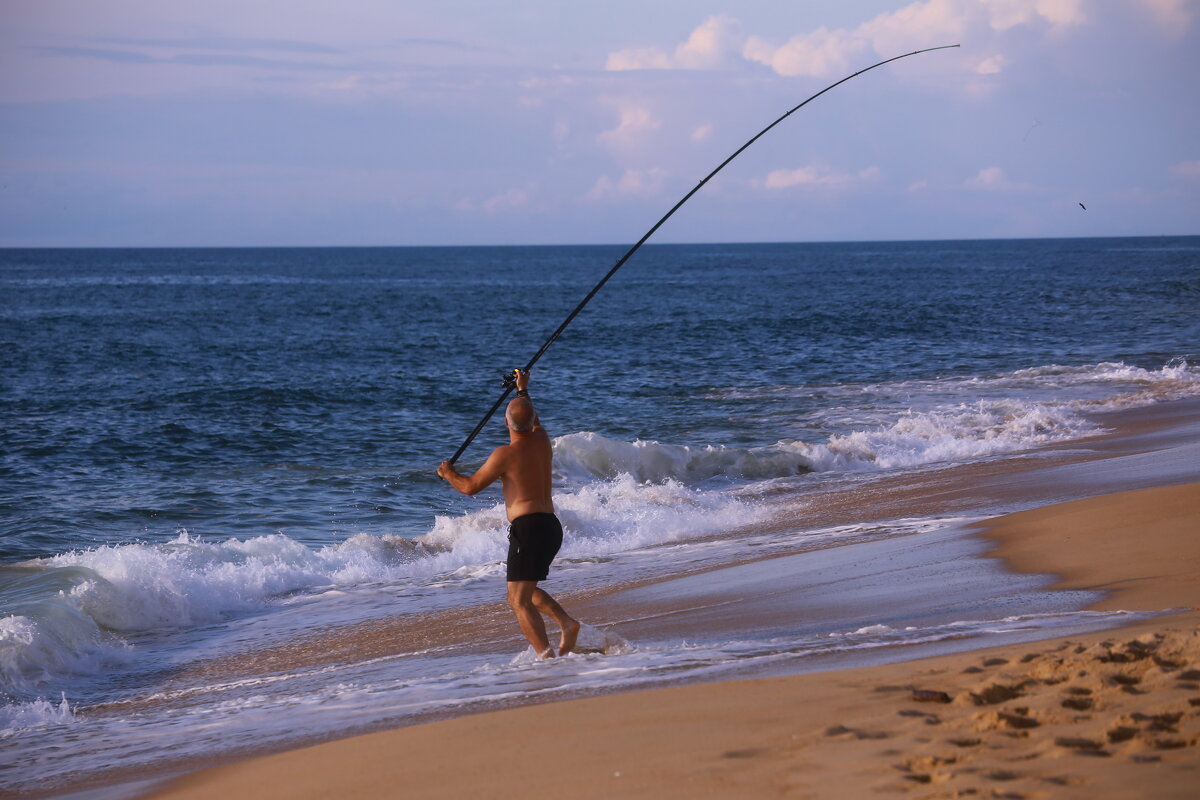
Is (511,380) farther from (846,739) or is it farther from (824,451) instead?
(824,451)

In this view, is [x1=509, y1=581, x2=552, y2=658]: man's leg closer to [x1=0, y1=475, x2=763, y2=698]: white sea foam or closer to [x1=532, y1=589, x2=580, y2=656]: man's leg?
[x1=532, y1=589, x2=580, y2=656]: man's leg

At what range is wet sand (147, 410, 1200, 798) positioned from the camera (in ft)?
9.40

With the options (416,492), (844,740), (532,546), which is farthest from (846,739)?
(416,492)

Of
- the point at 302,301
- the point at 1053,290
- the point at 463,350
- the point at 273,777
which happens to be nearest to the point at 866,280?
the point at 1053,290

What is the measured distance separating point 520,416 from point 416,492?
6961 millimetres

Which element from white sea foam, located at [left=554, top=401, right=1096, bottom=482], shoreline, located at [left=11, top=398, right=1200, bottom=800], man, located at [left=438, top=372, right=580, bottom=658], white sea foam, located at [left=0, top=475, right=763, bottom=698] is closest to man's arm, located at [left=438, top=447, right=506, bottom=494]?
man, located at [left=438, top=372, right=580, bottom=658]

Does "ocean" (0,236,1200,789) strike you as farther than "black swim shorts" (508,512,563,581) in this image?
No

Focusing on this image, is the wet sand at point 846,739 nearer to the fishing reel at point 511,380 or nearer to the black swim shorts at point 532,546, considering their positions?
the black swim shorts at point 532,546

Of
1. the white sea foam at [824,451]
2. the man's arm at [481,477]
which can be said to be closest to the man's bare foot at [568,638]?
the man's arm at [481,477]

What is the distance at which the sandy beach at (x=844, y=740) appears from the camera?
2861 mm

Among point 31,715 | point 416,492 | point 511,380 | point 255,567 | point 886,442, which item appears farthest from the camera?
point 886,442

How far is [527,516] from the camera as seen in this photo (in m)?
5.31

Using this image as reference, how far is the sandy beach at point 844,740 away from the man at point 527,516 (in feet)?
3.80

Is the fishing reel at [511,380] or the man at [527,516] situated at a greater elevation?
the fishing reel at [511,380]
